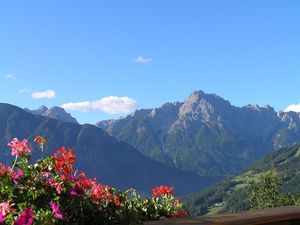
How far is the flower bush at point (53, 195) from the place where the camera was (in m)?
3.26

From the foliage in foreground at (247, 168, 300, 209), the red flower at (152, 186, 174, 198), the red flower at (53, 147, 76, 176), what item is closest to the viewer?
the red flower at (53, 147, 76, 176)

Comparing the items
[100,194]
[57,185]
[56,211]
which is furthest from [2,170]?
[100,194]

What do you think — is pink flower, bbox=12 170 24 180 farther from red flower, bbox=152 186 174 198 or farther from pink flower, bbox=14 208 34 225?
red flower, bbox=152 186 174 198

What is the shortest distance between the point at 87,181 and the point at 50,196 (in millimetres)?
685

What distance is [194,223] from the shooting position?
148 inches

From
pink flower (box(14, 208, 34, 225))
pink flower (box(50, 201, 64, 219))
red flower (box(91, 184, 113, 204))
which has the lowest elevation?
pink flower (box(14, 208, 34, 225))

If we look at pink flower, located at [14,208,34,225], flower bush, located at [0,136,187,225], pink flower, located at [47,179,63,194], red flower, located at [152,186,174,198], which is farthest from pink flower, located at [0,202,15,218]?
red flower, located at [152,186,174,198]

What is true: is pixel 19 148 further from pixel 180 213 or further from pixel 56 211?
pixel 180 213

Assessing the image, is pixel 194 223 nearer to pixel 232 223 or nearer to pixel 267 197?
pixel 232 223

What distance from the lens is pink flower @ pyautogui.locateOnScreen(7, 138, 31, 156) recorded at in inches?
158

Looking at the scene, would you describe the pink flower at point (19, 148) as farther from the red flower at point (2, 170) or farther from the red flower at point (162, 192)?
the red flower at point (162, 192)

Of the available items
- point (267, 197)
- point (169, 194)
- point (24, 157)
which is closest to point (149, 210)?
point (169, 194)

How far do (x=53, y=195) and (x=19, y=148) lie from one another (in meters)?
0.54

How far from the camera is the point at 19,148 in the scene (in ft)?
13.2
